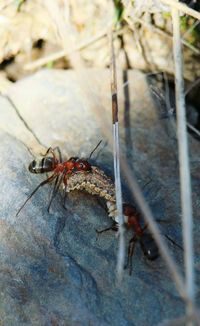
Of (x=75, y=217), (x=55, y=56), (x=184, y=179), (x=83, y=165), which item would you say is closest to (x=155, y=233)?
(x=184, y=179)

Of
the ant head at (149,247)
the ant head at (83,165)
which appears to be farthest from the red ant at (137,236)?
the ant head at (83,165)

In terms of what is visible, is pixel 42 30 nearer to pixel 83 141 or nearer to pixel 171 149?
pixel 83 141

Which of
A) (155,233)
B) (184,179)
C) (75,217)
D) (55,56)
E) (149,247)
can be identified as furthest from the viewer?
(55,56)

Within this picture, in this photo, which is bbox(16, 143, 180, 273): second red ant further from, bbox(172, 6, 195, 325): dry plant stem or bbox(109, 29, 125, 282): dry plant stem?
bbox(172, 6, 195, 325): dry plant stem

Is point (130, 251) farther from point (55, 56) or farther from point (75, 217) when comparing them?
point (55, 56)

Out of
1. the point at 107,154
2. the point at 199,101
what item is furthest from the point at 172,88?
the point at 107,154

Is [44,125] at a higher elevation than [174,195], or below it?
higher

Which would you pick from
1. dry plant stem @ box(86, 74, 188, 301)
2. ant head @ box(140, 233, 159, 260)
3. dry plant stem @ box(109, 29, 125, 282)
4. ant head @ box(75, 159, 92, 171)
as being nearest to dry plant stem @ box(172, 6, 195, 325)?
dry plant stem @ box(86, 74, 188, 301)

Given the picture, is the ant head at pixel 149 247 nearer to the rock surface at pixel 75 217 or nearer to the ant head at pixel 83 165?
the rock surface at pixel 75 217
